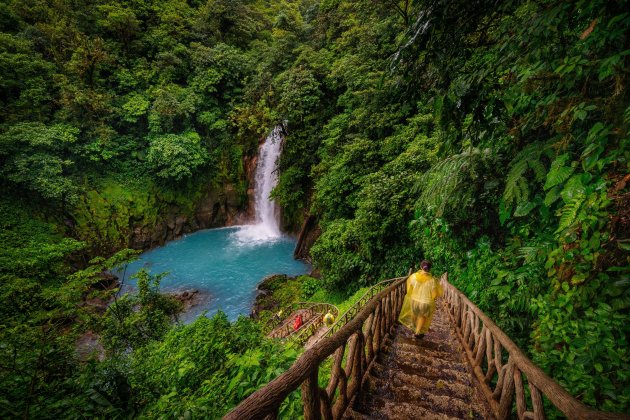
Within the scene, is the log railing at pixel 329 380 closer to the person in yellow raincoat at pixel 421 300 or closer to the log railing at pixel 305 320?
the person in yellow raincoat at pixel 421 300

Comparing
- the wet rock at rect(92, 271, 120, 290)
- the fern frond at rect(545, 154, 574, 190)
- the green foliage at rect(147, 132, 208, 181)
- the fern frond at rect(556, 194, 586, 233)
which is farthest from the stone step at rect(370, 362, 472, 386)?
the green foliage at rect(147, 132, 208, 181)

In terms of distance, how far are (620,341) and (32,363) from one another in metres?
7.09

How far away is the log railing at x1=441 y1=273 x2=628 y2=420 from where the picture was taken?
1.66 metres

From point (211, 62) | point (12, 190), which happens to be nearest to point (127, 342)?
point (12, 190)

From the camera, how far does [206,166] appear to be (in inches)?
854

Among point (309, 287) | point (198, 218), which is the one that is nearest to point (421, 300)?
point (309, 287)

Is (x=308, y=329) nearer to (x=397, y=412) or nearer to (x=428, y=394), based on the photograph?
(x=428, y=394)

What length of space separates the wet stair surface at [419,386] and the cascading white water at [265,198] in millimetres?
17505

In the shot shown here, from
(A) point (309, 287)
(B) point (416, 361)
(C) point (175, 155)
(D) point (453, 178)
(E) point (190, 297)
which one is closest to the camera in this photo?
(B) point (416, 361)

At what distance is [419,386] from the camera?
10.8 ft

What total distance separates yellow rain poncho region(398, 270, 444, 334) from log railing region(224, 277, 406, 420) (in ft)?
2.75

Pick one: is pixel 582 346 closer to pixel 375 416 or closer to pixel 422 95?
pixel 375 416

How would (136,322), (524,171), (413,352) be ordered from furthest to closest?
(136,322) < (413,352) < (524,171)

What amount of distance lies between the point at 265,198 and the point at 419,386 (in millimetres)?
19623
